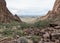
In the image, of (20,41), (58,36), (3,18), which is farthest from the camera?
(3,18)

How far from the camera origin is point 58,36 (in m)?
16.1

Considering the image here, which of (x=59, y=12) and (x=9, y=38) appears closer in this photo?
(x=9, y=38)

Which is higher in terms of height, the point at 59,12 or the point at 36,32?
the point at 59,12

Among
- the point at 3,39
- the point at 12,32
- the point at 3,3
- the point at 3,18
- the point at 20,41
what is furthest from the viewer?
the point at 3,3

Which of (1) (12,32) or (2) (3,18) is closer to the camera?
(1) (12,32)

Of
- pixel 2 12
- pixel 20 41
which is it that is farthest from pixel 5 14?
pixel 20 41

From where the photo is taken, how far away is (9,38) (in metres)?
15.2

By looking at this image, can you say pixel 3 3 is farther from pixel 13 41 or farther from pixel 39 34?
pixel 13 41

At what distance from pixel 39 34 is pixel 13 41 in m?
3.75

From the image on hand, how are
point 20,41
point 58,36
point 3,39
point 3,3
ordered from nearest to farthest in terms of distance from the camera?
point 20,41 → point 3,39 → point 58,36 → point 3,3

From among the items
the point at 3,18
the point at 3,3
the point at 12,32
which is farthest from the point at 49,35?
the point at 3,3

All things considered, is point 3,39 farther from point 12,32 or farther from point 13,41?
point 12,32

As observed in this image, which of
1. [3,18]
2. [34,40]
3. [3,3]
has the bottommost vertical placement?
[34,40]

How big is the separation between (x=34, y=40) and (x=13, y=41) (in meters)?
1.80
